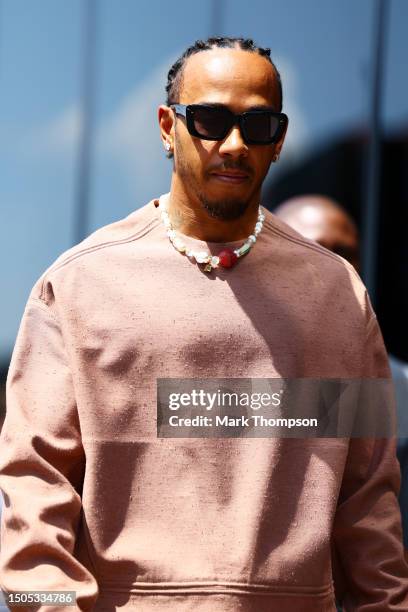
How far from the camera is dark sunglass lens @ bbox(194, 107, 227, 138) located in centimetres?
172

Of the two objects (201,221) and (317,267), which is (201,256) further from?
(317,267)

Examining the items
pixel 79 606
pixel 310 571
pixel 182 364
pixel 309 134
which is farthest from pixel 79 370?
pixel 309 134

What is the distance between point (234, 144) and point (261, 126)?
49mm

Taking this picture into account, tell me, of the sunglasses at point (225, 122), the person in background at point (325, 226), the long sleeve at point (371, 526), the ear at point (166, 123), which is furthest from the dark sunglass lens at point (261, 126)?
the person in background at point (325, 226)

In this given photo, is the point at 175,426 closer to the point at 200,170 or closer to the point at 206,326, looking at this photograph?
the point at 206,326

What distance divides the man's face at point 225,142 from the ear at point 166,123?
4cm

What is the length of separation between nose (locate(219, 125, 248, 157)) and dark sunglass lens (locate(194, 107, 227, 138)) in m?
0.01

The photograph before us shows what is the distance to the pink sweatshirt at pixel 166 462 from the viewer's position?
1689mm

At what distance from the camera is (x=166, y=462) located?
173 centimetres

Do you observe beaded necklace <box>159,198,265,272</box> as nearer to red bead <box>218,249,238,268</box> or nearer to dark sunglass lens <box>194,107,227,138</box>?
red bead <box>218,249,238,268</box>

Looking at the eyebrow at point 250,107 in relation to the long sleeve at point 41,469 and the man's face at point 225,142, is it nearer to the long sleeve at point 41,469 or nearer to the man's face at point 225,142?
the man's face at point 225,142

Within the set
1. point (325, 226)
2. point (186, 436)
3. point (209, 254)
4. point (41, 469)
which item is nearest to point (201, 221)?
point (209, 254)

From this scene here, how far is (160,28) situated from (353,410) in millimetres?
2647

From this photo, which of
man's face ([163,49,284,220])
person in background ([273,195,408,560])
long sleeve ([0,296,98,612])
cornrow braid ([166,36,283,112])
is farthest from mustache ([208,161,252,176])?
person in background ([273,195,408,560])
